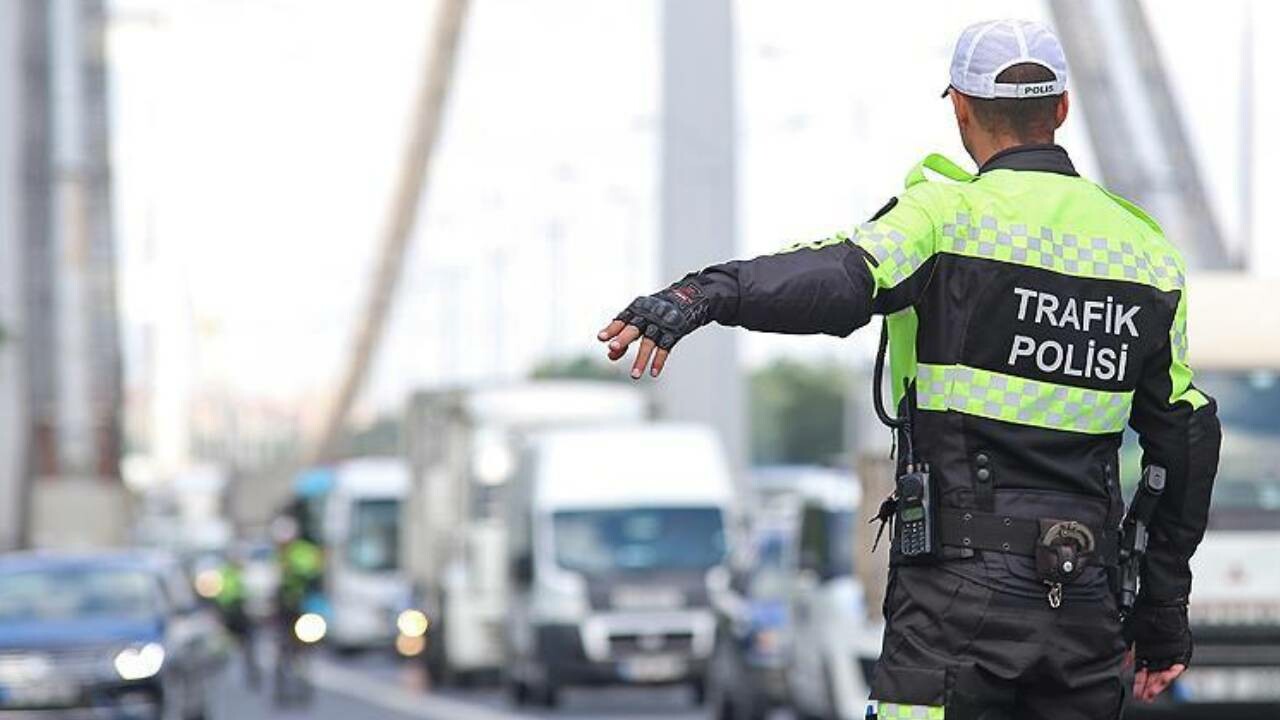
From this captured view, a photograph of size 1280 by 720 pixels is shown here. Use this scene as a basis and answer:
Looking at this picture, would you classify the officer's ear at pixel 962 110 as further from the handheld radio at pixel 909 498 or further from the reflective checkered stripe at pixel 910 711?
the reflective checkered stripe at pixel 910 711

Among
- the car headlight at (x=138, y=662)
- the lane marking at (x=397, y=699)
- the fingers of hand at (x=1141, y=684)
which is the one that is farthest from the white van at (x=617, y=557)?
the fingers of hand at (x=1141, y=684)

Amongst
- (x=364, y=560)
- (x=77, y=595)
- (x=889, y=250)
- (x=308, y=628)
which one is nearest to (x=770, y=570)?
(x=77, y=595)

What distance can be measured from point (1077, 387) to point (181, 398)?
16201 centimetres

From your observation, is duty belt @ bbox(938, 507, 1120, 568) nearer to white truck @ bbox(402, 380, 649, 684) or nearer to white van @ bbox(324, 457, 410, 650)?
white truck @ bbox(402, 380, 649, 684)

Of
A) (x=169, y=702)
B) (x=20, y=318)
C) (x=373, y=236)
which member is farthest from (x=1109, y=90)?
(x=373, y=236)

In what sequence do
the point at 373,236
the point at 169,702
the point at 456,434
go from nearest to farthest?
the point at 169,702, the point at 456,434, the point at 373,236

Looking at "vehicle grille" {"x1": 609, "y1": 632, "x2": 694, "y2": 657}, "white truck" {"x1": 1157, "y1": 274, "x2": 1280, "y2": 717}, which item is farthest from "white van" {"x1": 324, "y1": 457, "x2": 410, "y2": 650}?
"white truck" {"x1": 1157, "y1": 274, "x2": 1280, "y2": 717}

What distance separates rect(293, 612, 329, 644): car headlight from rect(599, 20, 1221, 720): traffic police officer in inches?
915

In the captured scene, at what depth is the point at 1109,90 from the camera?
120ft

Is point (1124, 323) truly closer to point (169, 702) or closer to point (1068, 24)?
point (169, 702)

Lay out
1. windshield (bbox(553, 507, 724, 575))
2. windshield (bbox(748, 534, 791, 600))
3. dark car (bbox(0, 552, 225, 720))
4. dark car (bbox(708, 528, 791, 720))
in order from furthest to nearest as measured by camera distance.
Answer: windshield (bbox(553, 507, 724, 575)) → windshield (bbox(748, 534, 791, 600)) → dark car (bbox(708, 528, 791, 720)) → dark car (bbox(0, 552, 225, 720))

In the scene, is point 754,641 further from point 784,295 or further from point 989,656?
point 784,295

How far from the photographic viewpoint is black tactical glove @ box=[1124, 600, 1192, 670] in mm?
5598

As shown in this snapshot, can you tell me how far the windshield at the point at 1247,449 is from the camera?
50.4 ft
